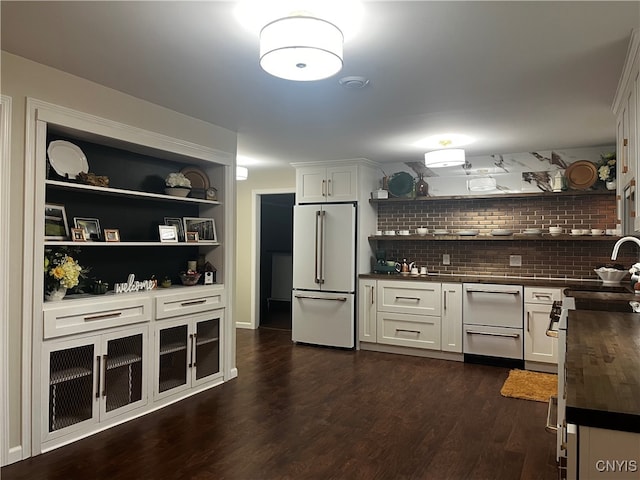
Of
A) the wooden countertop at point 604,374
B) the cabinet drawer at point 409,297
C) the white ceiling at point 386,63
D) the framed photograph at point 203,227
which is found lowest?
the cabinet drawer at point 409,297

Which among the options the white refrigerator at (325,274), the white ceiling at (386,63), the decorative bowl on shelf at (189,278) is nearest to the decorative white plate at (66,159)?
the white ceiling at (386,63)

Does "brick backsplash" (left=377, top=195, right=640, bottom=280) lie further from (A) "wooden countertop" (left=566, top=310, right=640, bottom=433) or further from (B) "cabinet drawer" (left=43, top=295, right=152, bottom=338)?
(B) "cabinet drawer" (left=43, top=295, right=152, bottom=338)

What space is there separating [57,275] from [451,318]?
3837 mm

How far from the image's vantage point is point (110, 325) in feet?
10.2

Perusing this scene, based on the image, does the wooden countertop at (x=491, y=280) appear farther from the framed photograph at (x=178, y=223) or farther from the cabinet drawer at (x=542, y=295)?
the framed photograph at (x=178, y=223)

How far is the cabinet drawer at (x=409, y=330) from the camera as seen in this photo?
515 centimetres

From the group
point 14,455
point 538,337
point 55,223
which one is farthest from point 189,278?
point 538,337

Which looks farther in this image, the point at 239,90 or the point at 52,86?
the point at 239,90

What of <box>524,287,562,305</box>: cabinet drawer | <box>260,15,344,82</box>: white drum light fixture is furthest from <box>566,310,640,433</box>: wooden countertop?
<box>524,287,562,305</box>: cabinet drawer

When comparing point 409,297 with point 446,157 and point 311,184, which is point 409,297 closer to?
point 446,157

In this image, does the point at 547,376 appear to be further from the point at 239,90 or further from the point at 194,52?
the point at 194,52

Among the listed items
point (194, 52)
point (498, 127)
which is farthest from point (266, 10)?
point (498, 127)

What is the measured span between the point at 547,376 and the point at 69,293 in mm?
4252

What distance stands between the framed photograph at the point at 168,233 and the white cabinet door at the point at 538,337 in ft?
11.5
